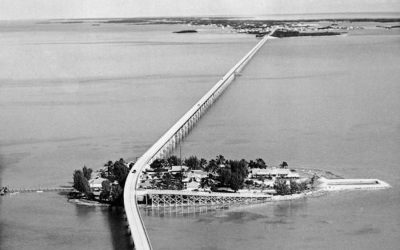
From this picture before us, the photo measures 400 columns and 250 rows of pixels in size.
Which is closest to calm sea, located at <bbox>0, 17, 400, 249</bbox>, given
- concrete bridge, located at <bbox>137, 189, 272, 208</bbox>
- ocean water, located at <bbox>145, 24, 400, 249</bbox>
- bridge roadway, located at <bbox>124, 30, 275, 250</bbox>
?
ocean water, located at <bbox>145, 24, 400, 249</bbox>

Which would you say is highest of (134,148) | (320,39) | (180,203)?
(320,39)

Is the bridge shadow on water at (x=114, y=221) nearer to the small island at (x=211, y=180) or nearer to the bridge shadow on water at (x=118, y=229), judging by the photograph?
the bridge shadow on water at (x=118, y=229)

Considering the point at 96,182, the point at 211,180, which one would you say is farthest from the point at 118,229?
the point at 211,180

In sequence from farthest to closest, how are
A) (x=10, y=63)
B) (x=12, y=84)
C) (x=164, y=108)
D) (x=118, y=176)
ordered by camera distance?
(x=10, y=63)
(x=12, y=84)
(x=164, y=108)
(x=118, y=176)

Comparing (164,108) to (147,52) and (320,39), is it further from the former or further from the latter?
(320,39)

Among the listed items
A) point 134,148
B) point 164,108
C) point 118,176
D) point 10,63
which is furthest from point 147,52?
point 118,176

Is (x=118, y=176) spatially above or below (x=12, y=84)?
below

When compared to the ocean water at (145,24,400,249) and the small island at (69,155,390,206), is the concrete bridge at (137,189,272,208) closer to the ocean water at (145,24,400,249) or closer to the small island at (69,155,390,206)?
the small island at (69,155,390,206)
